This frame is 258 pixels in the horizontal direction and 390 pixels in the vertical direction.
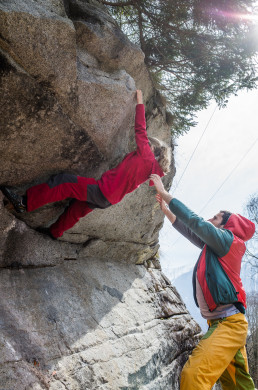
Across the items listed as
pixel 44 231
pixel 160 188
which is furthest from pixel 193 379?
pixel 44 231

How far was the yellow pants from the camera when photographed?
3348 millimetres

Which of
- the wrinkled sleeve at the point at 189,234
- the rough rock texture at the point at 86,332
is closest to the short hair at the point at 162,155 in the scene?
the wrinkled sleeve at the point at 189,234

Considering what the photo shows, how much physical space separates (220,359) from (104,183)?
2817 mm

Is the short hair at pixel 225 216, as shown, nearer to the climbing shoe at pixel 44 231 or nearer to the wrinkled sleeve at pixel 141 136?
the wrinkled sleeve at pixel 141 136

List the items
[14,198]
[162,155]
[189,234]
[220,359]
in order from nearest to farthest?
1. [220,359]
2. [14,198]
3. [162,155]
4. [189,234]

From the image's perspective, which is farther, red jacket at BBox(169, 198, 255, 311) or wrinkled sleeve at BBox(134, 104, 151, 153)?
wrinkled sleeve at BBox(134, 104, 151, 153)

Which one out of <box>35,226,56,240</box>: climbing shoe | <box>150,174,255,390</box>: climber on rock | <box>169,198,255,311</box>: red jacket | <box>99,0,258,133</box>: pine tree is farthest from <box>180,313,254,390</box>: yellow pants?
<box>99,0,258,133</box>: pine tree

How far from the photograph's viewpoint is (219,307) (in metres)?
3.72

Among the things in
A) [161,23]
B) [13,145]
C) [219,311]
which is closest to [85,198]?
[13,145]

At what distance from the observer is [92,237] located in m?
5.68

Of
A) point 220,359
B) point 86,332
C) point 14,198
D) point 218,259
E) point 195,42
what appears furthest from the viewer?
point 195,42

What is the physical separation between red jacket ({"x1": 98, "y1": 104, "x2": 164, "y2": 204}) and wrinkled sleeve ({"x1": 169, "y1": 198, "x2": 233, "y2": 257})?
878mm

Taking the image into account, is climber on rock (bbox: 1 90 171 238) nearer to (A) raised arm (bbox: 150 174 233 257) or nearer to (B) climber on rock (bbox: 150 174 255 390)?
(B) climber on rock (bbox: 150 174 255 390)

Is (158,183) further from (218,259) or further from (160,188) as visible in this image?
(218,259)
